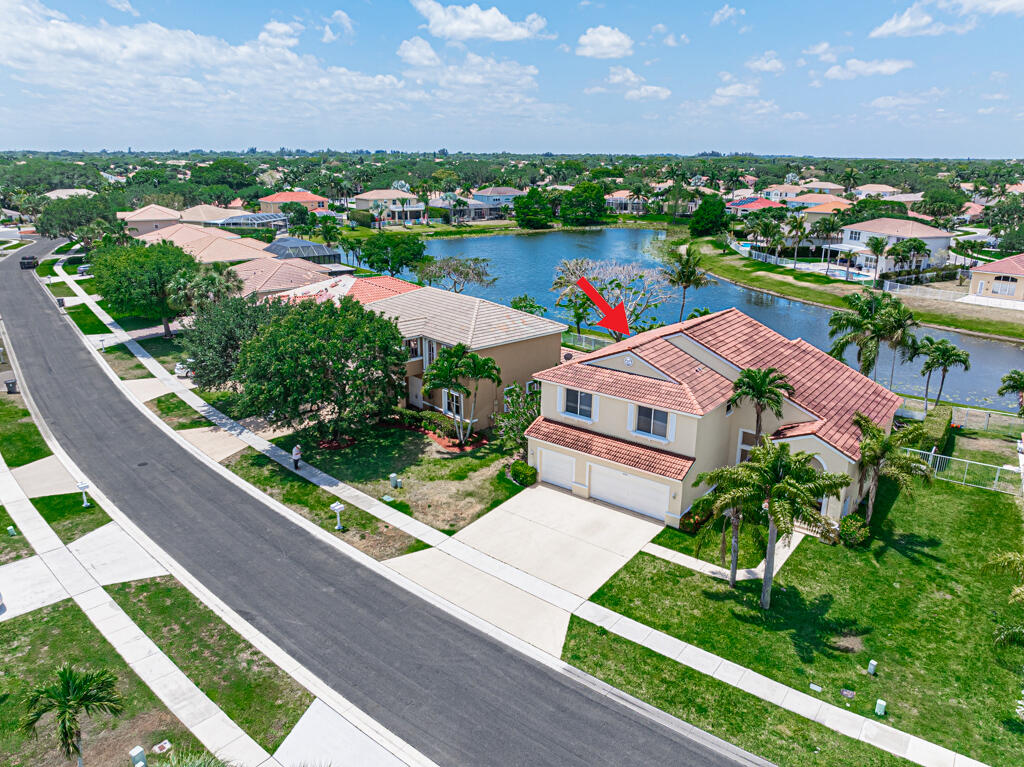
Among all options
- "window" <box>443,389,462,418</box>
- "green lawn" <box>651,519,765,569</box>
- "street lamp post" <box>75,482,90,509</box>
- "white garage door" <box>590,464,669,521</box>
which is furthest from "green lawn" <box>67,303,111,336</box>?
"green lawn" <box>651,519,765,569</box>

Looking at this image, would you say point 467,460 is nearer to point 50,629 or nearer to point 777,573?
point 777,573

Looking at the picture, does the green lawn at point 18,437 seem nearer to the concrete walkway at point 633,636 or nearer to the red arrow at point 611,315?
the concrete walkway at point 633,636

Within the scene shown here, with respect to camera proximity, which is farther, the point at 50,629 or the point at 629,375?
the point at 629,375

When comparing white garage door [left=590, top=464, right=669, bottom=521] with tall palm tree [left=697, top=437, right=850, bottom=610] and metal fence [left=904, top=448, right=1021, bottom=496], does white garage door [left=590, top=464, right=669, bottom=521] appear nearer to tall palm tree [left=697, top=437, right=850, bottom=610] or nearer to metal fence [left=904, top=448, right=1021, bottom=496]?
tall palm tree [left=697, top=437, right=850, bottom=610]

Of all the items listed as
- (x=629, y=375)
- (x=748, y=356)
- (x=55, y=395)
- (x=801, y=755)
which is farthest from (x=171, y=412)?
(x=801, y=755)

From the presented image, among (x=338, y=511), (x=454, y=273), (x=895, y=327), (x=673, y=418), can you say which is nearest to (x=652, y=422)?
(x=673, y=418)

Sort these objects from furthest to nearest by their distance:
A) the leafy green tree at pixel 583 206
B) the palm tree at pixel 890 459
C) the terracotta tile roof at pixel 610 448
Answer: the leafy green tree at pixel 583 206 < the terracotta tile roof at pixel 610 448 < the palm tree at pixel 890 459

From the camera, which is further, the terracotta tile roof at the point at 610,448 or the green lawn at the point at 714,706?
the terracotta tile roof at the point at 610,448

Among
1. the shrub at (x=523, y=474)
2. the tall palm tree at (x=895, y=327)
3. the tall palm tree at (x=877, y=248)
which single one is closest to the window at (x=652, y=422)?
the shrub at (x=523, y=474)
